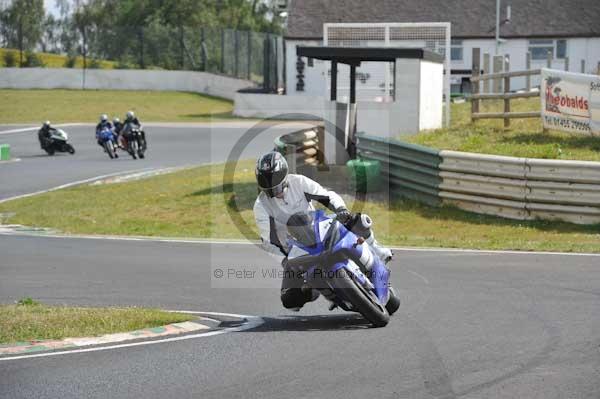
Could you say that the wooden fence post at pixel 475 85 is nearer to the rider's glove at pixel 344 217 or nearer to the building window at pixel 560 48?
the rider's glove at pixel 344 217

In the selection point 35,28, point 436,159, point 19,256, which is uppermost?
point 35,28

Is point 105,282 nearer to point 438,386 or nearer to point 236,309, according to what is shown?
point 236,309

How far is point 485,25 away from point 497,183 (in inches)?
1789

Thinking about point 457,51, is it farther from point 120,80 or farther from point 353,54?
point 353,54

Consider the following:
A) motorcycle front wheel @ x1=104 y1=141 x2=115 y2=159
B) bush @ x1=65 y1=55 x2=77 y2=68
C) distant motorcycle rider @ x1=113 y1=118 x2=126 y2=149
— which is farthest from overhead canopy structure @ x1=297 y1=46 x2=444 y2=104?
bush @ x1=65 y1=55 x2=77 y2=68

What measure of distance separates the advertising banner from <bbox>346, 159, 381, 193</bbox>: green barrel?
4092mm

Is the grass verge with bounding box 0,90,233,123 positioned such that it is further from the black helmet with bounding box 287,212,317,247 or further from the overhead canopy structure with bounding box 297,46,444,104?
the black helmet with bounding box 287,212,317,247

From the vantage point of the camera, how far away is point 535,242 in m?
15.5

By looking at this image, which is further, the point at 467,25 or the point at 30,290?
the point at 467,25

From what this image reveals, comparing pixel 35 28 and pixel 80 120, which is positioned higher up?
pixel 35 28

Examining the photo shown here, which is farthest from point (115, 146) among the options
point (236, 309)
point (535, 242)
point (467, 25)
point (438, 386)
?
point (467, 25)

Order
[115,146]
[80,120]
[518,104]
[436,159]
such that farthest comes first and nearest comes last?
[80,120] → [115,146] → [518,104] → [436,159]

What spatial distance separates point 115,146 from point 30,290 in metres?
22.7

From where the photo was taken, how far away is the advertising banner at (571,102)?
20453 millimetres
